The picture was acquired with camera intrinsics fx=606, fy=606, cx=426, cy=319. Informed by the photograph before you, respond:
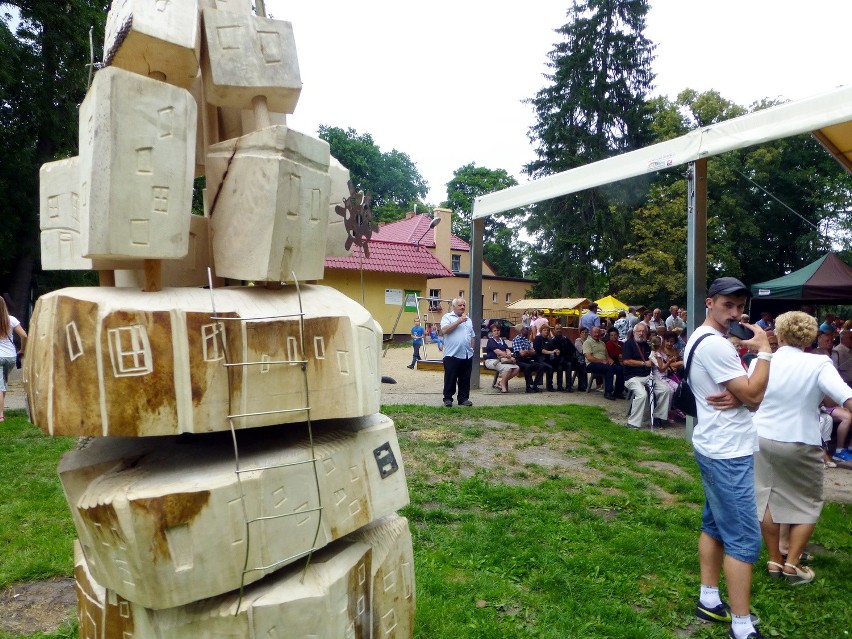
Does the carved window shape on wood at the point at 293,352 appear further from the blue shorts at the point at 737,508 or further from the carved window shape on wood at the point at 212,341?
the blue shorts at the point at 737,508

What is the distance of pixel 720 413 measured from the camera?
2838 millimetres

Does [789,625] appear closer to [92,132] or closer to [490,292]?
[92,132]

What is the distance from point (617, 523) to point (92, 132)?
416 centimetres

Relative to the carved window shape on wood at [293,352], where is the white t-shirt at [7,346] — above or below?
below

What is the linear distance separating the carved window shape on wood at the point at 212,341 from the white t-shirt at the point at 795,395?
324 centimetres

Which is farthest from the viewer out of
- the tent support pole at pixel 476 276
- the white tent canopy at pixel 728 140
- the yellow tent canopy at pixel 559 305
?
the yellow tent canopy at pixel 559 305

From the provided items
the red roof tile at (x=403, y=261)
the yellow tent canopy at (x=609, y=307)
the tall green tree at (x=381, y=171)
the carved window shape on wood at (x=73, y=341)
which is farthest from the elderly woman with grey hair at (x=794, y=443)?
the tall green tree at (x=381, y=171)

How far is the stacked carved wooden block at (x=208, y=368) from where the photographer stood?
1297 mm

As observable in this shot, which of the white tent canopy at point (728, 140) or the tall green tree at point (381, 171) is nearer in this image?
the white tent canopy at point (728, 140)

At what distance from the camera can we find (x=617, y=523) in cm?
438

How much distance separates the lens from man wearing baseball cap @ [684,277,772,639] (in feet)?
9.14

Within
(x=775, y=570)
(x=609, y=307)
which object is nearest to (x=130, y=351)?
(x=775, y=570)

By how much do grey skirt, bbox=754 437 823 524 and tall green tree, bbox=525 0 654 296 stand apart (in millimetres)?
23260

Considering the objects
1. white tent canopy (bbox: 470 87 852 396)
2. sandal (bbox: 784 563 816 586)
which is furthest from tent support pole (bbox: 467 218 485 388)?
sandal (bbox: 784 563 816 586)
